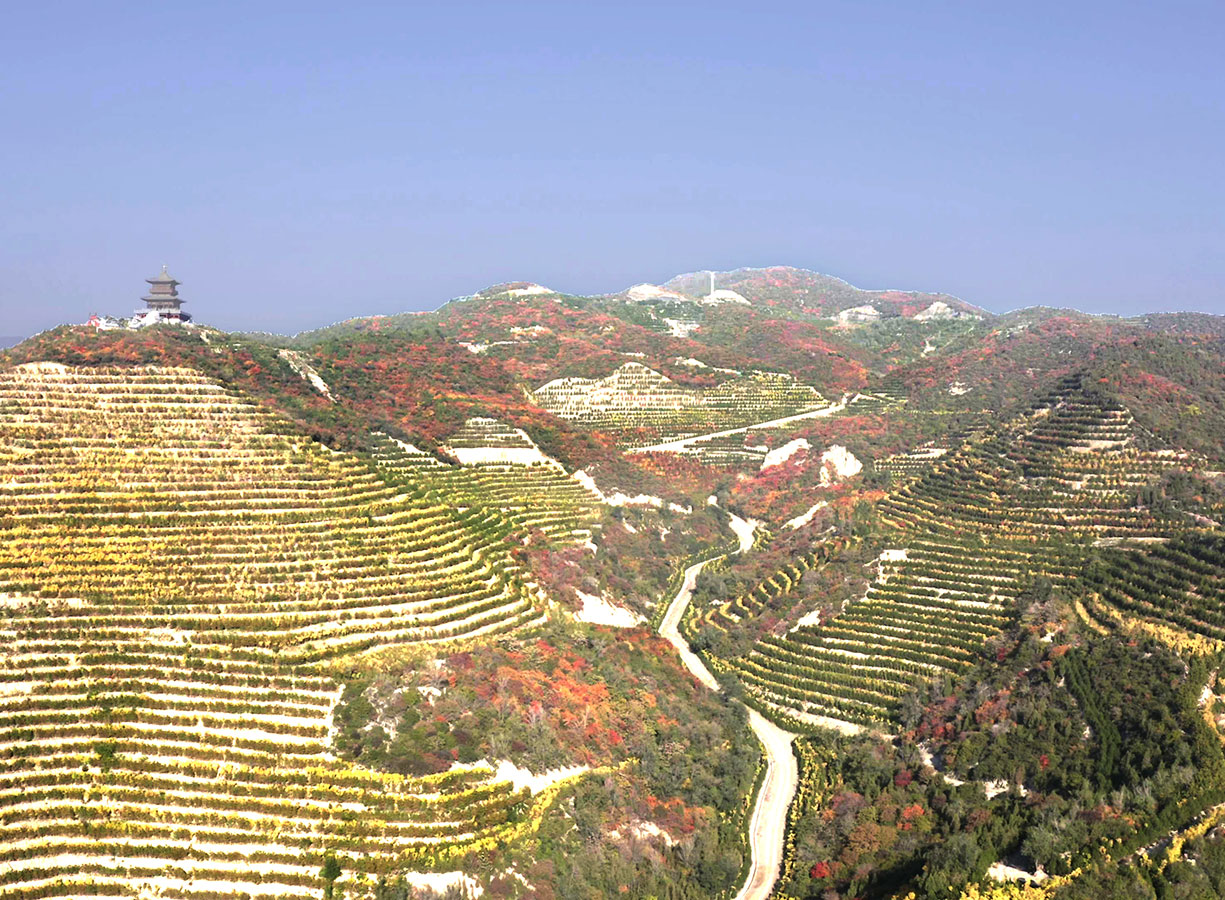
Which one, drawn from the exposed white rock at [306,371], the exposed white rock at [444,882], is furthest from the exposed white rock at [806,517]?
the exposed white rock at [444,882]

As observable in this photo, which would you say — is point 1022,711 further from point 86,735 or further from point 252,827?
point 86,735

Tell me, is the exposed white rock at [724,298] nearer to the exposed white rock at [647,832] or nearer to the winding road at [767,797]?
the winding road at [767,797]

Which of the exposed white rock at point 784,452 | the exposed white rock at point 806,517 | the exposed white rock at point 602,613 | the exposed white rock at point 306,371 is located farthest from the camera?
the exposed white rock at point 784,452

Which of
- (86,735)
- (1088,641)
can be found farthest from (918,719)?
(86,735)

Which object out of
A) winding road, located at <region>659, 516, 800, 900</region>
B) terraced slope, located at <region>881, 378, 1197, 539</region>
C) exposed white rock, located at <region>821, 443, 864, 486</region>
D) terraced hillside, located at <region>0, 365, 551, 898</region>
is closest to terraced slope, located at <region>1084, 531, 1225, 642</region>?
terraced slope, located at <region>881, 378, 1197, 539</region>

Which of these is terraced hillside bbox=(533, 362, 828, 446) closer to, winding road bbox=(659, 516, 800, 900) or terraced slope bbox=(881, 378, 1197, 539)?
terraced slope bbox=(881, 378, 1197, 539)

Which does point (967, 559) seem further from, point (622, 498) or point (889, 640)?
point (622, 498)
